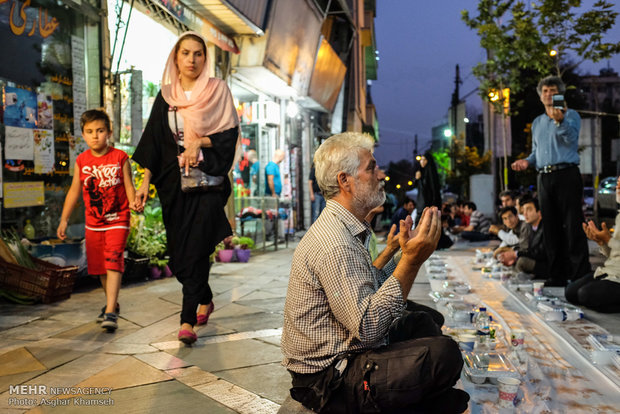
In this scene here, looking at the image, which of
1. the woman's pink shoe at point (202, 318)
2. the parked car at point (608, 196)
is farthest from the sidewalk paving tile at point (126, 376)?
the parked car at point (608, 196)

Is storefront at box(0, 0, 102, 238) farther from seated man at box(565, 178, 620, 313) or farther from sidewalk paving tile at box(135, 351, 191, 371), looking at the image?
seated man at box(565, 178, 620, 313)

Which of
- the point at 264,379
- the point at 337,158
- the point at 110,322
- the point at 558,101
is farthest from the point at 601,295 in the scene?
the point at 110,322

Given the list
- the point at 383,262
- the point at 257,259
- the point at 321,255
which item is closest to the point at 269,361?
the point at 383,262

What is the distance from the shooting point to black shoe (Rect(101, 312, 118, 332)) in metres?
4.54

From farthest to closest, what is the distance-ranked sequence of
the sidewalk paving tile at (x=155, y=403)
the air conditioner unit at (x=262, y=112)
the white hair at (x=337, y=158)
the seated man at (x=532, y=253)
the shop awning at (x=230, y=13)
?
the air conditioner unit at (x=262, y=112)
the shop awning at (x=230, y=13)
the seated man at (x=532, y=253)
the sidewalk paving tile at (x=155, y=403)
the white hair at (x=337, y=158)

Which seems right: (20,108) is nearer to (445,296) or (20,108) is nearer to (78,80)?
(78,80)

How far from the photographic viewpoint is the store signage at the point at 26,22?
19.9ft

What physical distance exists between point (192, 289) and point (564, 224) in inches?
169

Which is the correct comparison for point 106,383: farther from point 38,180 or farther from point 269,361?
point 38,180

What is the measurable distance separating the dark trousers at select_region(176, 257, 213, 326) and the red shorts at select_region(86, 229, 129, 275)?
0.70 metres

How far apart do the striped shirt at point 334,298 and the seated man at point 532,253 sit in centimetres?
508

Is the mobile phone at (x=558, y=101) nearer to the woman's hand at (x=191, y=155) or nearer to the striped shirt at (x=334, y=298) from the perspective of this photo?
the woman's hand at (x=191, y=155)

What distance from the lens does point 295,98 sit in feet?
51.8

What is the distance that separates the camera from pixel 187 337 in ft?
13.6
